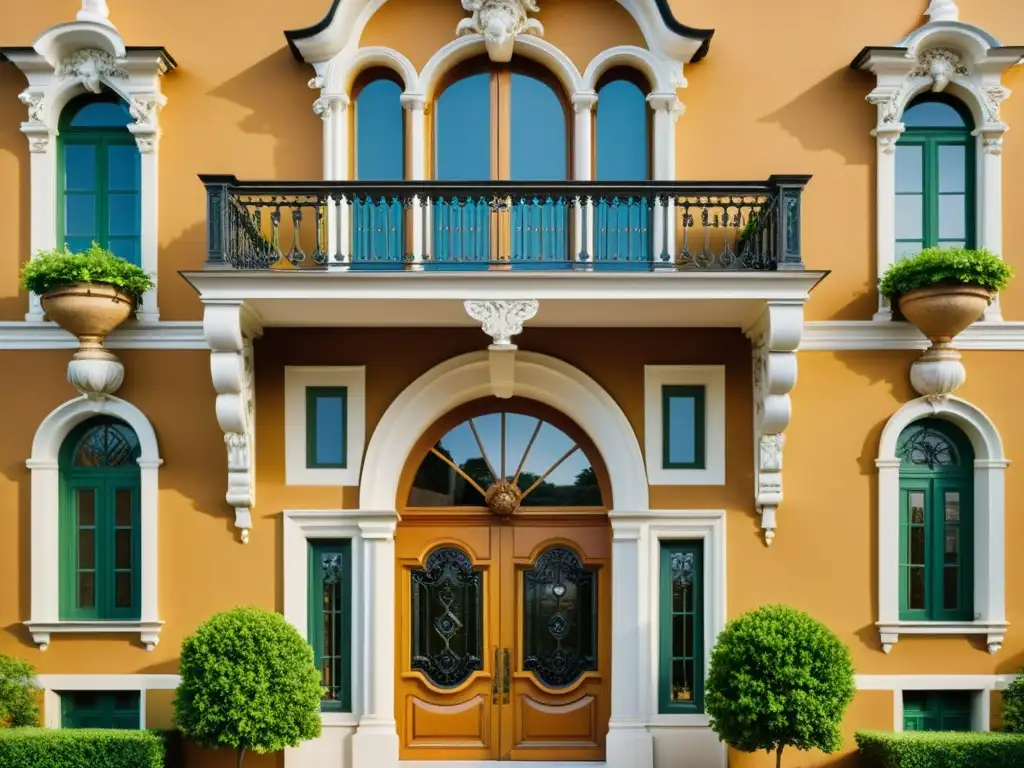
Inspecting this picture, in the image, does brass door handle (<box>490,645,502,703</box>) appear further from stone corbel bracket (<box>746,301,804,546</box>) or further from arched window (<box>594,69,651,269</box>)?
arched window (<box>594,69,651,269</box>)

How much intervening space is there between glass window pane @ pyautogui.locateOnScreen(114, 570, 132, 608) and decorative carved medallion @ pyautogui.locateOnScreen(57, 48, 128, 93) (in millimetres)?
4927

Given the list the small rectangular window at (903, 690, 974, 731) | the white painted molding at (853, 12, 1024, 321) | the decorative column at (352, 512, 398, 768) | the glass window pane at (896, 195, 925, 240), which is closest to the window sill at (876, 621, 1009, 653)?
the small rectangular window at (903, 690, 974, 731)

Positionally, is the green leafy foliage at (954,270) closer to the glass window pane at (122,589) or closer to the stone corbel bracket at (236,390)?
the stone corbel bracket at (236,390)

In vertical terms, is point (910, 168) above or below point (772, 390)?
above

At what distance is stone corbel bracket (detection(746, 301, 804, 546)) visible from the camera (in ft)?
33.7

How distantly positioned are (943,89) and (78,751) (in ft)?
34.5

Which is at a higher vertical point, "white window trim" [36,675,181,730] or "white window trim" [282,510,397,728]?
"white window trim" [282,510,397,728]

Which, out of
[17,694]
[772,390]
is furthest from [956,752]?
[17,694]

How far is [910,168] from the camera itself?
37.6 feet

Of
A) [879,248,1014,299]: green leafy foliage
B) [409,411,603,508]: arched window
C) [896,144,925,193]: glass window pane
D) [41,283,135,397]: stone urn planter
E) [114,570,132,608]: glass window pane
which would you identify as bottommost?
[114,570,132,608]: glass window pane

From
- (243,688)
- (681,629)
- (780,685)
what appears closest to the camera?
(780,685)

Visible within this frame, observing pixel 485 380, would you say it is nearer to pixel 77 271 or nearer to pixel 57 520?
pixel 77 271

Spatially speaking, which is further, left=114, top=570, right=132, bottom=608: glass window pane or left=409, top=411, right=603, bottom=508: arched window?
left=409, top=411, right=603, bottom=508: arched window

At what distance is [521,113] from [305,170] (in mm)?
2291
